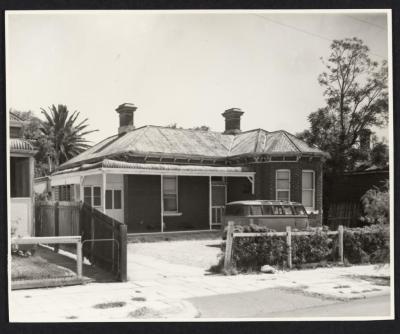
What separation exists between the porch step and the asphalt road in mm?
9121

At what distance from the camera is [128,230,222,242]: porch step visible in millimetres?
19500

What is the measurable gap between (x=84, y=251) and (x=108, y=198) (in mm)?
7020

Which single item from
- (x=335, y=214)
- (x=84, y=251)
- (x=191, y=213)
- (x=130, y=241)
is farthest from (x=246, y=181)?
(x=84, y=251)

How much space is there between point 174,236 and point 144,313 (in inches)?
446

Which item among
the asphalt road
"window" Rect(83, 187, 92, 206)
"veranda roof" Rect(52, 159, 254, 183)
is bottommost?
the asphalt road

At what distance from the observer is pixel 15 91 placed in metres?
10.7

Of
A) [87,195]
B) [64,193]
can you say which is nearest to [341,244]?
[87,195]

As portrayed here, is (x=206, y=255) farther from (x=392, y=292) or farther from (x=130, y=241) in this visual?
→ (x=392, y=292)

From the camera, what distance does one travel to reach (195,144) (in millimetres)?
24375

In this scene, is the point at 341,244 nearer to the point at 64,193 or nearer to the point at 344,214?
the point at 344,214

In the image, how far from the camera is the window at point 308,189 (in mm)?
22797

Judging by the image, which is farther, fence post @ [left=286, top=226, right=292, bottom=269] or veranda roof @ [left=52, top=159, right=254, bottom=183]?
veranda roof @ [left=52, top=159, right=254, bottom=183]

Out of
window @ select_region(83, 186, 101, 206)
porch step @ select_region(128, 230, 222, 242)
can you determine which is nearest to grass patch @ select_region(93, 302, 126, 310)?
porch step @ select_region(128, 230, 222, 242)

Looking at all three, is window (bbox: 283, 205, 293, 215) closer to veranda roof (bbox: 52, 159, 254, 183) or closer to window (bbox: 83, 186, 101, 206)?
veranda roof (bbox: 52, 159, 254, 183)
